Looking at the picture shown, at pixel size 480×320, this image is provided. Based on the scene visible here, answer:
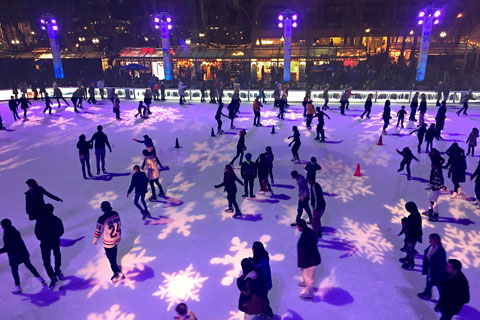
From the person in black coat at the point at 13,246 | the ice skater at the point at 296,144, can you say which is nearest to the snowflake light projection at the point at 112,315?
the person in black coat at the point at 13,246

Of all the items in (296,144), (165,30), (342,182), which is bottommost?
(342,182)

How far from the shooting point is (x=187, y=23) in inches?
1729

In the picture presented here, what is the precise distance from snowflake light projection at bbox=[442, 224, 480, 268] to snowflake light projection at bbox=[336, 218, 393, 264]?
1239 millimetres

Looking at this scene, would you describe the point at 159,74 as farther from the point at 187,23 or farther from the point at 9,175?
the point at 9,175

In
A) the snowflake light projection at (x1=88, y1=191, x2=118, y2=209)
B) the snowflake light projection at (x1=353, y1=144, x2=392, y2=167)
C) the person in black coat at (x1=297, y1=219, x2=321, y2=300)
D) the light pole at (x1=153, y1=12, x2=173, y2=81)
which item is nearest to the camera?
the person in black coat at (x1=297, y1=219, x2=321, y2=300)

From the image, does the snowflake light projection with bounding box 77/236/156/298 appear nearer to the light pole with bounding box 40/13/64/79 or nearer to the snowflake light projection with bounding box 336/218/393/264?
the snowflake light projection with bounding box 336/218/393/264

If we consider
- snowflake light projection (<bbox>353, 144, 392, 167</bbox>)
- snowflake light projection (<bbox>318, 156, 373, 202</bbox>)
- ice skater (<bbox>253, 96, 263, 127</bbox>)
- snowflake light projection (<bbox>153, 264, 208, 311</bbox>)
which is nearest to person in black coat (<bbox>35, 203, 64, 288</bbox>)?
snowflake light projection (<bbox>153, 264, 208, 311</bbox>)

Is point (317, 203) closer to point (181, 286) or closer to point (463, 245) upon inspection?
point (181, 286)

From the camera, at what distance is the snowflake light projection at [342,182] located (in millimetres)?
10008

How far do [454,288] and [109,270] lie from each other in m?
5.84

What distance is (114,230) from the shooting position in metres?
5.85

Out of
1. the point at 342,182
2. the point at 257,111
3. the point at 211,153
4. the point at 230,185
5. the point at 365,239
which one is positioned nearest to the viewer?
the point at 365,239

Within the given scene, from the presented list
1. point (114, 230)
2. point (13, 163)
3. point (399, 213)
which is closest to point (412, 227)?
point (399, 213)

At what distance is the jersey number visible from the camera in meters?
5.81
